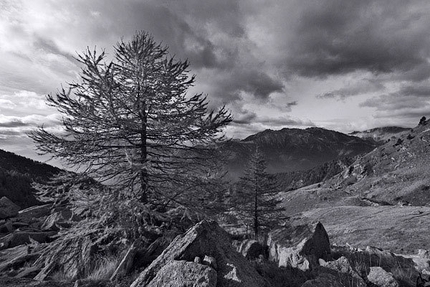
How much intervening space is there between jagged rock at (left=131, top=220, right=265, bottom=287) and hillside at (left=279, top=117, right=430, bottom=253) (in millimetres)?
25803

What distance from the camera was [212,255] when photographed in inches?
202

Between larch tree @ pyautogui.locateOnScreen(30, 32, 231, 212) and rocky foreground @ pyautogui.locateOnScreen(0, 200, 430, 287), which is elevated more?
larch tree @ pyautogui.locateOnScreen(30, 32, 231, 212)

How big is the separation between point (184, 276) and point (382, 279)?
4.75m

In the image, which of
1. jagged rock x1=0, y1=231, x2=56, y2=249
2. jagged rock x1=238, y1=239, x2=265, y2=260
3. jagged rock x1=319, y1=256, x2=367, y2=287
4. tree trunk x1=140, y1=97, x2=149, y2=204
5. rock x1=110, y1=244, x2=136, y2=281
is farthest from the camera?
jagged rock x1=0, y1=231, x2=56, y2=249

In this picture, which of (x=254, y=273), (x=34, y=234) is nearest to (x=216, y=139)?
(x=254, y=273)

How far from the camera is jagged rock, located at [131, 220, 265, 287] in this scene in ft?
15.0

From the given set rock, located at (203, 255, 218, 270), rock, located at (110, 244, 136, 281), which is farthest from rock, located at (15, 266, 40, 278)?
rock, located at (203, 255, 218, 270)

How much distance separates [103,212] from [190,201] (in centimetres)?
316

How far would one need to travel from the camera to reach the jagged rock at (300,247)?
277 inches

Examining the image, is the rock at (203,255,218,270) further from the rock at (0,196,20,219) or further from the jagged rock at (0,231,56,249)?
the rock at (0,196,20,219)

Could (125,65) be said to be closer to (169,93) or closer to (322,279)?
(169,93)

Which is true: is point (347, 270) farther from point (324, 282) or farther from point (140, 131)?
point (140, 131)

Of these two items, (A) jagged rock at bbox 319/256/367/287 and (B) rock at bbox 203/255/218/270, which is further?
(A) jagged rock at bbox 319/256/367/287

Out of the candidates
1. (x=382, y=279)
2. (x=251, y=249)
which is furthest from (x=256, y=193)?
(x=382, y=279)
